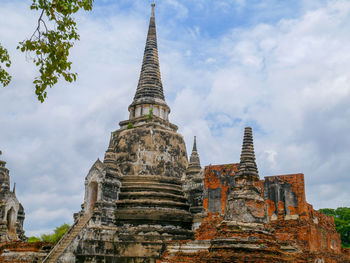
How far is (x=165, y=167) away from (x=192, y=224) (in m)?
3.74

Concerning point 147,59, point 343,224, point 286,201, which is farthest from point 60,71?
point 343,224

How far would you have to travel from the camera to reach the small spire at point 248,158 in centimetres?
1406

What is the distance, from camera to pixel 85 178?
21469 millimetres

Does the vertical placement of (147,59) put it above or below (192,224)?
above

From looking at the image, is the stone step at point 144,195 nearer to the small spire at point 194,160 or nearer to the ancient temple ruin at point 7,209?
the small spire at point 194,160

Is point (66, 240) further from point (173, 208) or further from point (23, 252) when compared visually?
point (173, 208)

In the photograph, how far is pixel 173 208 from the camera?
21.1m

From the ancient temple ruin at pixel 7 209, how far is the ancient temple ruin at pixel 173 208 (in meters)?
0.11

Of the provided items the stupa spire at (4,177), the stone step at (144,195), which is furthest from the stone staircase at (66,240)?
the stupa spire at (4,177)

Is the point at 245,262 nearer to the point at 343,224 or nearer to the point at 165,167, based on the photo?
the point at 165,167

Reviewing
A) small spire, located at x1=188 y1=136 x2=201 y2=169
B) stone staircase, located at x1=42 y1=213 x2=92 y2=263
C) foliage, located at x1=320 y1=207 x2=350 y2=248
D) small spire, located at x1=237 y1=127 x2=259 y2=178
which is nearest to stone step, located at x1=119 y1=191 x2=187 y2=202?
stone staircase, located at x1=42 y1=213 x2=92 y2=263

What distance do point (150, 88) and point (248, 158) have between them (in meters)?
13.1

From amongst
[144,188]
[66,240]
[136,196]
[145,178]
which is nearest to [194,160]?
[145,178]

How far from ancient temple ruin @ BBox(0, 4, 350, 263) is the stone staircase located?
0.17ft
